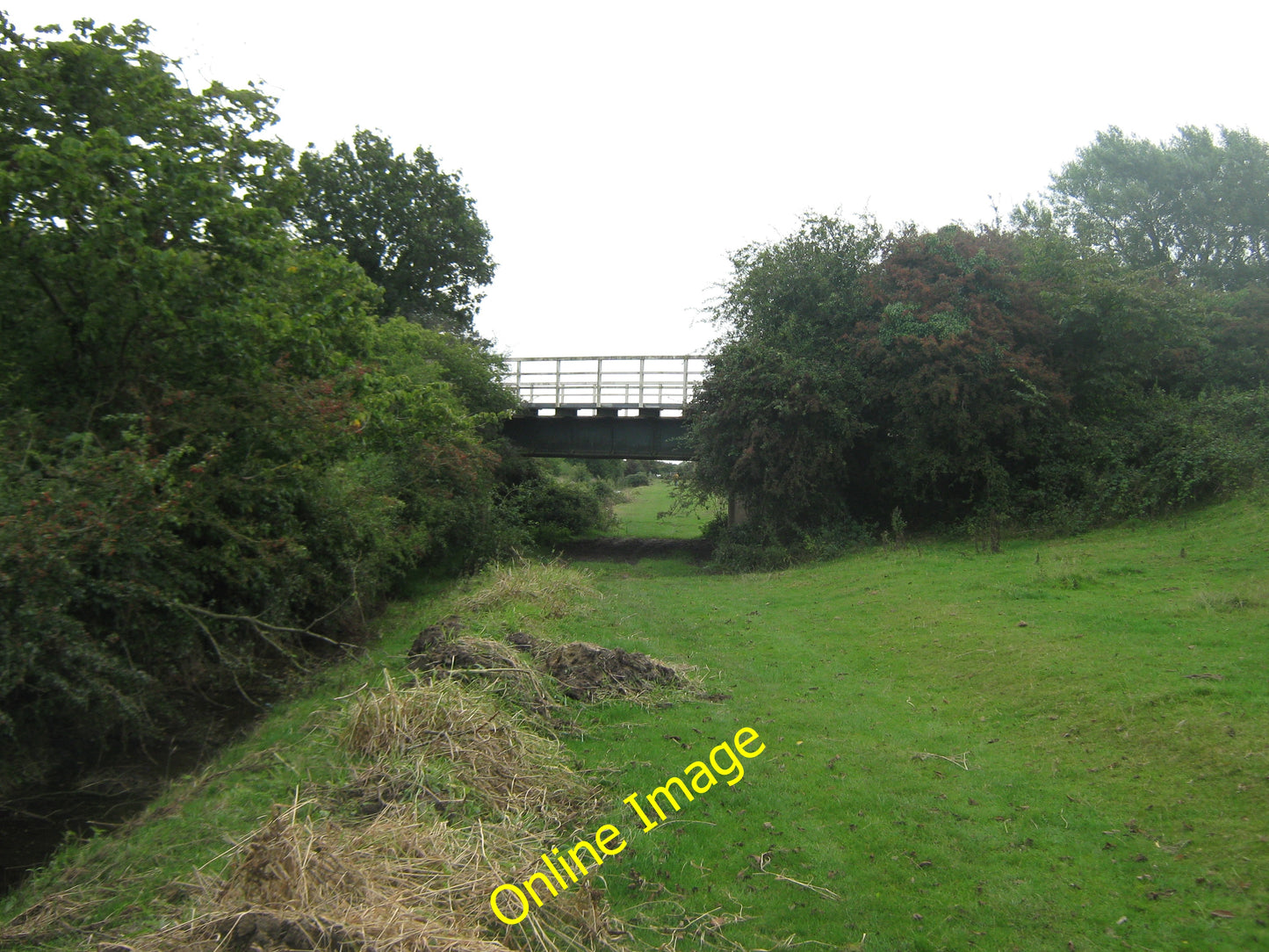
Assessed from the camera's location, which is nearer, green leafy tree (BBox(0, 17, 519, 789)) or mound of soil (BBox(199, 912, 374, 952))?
mound of soil (BBox(199, 912, 374, 952))

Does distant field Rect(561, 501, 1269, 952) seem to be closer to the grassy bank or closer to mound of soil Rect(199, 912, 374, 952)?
the grassy bank

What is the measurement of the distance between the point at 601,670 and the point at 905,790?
4.01 m

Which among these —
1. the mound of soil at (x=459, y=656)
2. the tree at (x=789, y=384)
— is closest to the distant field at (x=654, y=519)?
the tree at (x=789, y=384)

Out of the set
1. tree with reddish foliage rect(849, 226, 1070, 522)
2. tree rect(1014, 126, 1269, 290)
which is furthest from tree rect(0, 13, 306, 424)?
tree rect(1014, 126, 1269, 290)

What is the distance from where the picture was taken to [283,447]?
12.6 m

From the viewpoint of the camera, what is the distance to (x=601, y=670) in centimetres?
1009

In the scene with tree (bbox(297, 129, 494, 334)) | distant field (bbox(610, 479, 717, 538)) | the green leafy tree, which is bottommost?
distant field (bbox(610, 479, 717, 538))

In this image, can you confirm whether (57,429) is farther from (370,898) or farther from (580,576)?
(580,576)

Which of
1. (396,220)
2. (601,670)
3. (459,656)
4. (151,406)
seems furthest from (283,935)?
(396,220)

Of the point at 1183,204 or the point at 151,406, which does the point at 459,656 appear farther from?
the point at 1183,204

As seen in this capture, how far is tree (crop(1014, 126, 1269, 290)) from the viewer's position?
35750 mm

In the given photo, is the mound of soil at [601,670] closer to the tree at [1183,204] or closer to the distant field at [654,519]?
the distant field at [654,519]

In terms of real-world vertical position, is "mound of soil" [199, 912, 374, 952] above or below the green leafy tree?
below

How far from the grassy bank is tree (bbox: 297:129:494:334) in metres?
31.4
